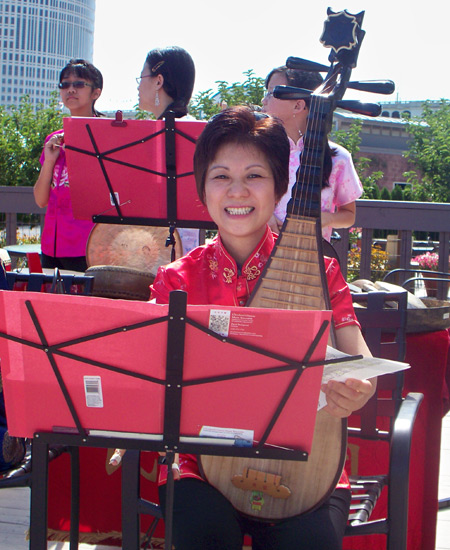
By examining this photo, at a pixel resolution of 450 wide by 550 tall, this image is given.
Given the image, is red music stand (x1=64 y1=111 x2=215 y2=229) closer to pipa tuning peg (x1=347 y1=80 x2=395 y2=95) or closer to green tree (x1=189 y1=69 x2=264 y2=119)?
pipa tuning peg (x1=347 y1=80 x2=395 y2=95)

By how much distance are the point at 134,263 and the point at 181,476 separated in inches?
50.1

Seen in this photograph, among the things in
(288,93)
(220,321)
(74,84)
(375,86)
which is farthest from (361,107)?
(74,84)

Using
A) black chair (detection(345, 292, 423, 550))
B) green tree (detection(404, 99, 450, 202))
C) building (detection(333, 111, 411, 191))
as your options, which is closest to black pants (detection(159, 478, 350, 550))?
black chair (detection(345, 292, 423, 550))

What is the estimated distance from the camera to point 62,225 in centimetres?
324

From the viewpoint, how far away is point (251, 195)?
1.75 meters

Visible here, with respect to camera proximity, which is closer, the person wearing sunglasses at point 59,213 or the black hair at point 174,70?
the black hair at point 174,70

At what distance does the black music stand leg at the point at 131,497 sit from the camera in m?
1.55

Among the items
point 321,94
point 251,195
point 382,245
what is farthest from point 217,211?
point 382,245

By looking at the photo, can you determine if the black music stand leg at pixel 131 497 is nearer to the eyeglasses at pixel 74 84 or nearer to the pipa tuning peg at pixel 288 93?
the pipa tuning peg at pixel 288 93

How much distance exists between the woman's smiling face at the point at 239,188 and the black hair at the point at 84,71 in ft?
6.04

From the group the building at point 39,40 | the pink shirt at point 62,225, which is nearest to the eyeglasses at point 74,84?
the pink shirt at point 62,225

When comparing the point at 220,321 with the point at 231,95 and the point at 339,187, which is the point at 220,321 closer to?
the point at 339,187

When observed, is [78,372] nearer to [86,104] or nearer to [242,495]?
[242,495]

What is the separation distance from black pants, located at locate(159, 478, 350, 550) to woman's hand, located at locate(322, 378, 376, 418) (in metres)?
0.24
